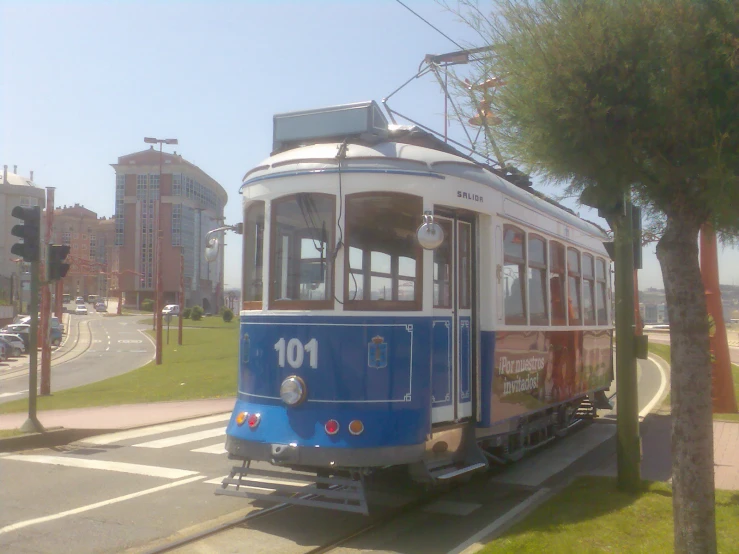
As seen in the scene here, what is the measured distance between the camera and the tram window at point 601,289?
40.1 ft

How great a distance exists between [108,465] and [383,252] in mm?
5072

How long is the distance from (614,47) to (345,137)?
12.0 ft

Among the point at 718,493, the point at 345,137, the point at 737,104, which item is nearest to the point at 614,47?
the point at 737,104

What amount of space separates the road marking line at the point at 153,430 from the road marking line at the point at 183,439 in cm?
59

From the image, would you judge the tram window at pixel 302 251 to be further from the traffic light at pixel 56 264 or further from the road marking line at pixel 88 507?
the traffic light at pixel 56 264

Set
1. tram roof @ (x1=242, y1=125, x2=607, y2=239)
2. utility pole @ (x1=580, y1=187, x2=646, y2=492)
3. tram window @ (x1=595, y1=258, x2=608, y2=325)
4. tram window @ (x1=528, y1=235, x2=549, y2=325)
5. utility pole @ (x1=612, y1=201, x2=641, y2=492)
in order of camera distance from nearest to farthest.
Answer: tram roof @ (x1=242, y1=125, x2=607, y2=239), utility pole @ (x1=580, y1=187, x2=646, y2=492), utility pole @ (x1=612, y1=201, x2=641, y2=492), tram window @ (x1=528, y1=235, x2=549, y2=325), tram window @ (x1=595, y1=258, x2=608, y2=325)

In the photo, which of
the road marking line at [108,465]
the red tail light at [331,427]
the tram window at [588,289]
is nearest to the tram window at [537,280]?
the tram window at [588,289]

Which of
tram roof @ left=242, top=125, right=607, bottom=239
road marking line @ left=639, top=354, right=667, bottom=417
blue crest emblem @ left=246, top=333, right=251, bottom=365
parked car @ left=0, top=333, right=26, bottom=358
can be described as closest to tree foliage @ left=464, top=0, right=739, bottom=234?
tram roof @ left=242, top=125, right=607, bottom=239

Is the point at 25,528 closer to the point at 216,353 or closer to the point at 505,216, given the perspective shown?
the point at 505,216

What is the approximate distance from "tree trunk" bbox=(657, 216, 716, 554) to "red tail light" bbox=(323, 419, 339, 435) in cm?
288

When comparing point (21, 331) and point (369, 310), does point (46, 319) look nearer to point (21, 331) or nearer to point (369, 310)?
point (369, 310)

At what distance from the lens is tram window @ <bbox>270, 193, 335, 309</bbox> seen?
7.05m

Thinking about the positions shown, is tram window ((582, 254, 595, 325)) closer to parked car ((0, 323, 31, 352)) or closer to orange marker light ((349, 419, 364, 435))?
orange marker light ((349, 419, 364, 435))

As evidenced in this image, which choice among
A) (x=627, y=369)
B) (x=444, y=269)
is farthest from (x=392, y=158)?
(x=627, y=369)
